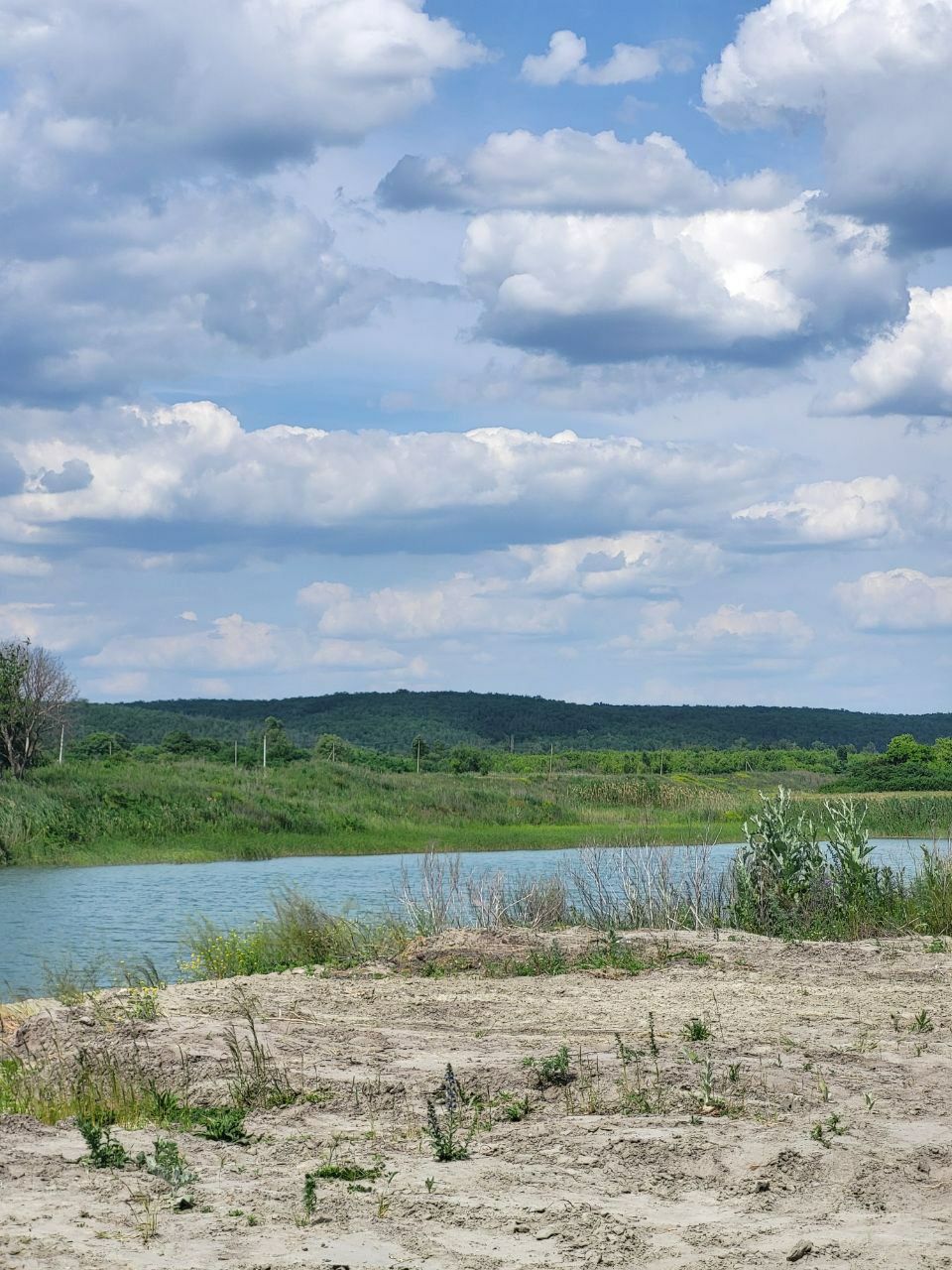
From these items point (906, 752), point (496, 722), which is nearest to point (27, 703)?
point (906, 752)

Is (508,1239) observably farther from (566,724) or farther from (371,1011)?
(566,724)

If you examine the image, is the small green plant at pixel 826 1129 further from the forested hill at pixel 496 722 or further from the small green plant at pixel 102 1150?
the forested hill at pixel 496 722

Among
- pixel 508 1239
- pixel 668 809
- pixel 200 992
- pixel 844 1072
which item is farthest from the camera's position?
pixel 668 809

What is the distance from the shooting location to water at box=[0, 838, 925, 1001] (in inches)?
878

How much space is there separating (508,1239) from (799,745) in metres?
154

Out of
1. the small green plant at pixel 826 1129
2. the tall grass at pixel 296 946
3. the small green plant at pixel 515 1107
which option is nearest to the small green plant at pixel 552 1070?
the small green plant at pixel 515 1107

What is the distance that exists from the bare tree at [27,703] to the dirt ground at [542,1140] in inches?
2186

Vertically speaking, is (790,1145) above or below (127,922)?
above

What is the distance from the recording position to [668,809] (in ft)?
199

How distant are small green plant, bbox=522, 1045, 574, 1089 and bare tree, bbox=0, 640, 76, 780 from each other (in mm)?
58020

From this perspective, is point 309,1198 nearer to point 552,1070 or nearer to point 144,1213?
point 144,1213

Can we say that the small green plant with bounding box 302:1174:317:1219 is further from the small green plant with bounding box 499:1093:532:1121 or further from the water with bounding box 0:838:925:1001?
the water with bounding box 0:838:925:1001

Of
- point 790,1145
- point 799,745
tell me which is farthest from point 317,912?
point 799,745

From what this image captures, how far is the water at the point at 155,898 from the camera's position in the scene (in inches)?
878
